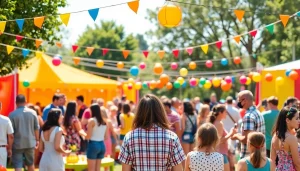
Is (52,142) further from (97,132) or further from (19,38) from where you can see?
(19,38)

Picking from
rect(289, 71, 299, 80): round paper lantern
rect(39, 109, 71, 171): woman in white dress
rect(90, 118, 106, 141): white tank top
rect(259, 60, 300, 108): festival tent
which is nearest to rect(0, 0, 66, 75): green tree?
rect(90, 118, 106, 141): white tank top

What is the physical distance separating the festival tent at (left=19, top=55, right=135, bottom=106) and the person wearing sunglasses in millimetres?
14449

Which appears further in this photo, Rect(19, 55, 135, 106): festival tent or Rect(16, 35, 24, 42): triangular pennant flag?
Rect(19, 55, 135, 106): festival tent

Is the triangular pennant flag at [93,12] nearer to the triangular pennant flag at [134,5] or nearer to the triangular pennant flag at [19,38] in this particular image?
the triangular pennant flag at [134,5]

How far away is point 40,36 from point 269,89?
6.67 metres

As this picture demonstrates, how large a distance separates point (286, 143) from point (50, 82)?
15.3 metres

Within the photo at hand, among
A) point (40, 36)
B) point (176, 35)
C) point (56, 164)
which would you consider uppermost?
point (176, 35)

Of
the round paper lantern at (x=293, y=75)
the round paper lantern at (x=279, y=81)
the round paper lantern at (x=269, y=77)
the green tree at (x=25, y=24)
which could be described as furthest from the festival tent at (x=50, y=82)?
the round paper lantern at (x=293, y=75)

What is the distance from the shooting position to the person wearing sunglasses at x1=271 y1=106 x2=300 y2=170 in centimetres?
672

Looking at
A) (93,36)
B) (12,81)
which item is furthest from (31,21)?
(93,36)

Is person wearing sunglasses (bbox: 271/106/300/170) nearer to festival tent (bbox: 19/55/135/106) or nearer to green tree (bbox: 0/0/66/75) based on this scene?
green tree (bbox: 0/0/66/75)

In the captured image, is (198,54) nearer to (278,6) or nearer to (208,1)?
(208,1)

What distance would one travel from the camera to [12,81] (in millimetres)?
14328

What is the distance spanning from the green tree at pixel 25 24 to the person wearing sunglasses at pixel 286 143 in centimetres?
623
